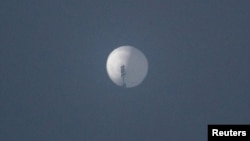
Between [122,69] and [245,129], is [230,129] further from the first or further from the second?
[122,69]

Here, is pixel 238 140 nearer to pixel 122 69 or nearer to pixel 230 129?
pixel 230 129

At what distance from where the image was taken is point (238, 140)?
6723mm

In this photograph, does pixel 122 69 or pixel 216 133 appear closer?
pixel 216 133

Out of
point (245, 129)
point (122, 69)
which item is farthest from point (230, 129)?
point (122, 69)

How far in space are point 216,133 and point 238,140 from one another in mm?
659

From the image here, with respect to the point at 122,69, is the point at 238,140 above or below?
below

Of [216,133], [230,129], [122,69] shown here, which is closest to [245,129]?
[230,129]

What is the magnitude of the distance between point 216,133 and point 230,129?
0.47 meters

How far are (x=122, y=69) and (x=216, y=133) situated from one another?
186 ft

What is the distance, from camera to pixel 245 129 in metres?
6.85

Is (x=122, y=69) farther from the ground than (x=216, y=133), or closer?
farther from the ground

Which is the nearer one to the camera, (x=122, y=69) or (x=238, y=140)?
(x=238, y=140)

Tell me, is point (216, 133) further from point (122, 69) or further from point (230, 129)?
point (122, 69)
